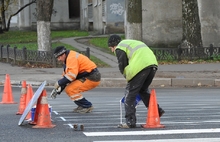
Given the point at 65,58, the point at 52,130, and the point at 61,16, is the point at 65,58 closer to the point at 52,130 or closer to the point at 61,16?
the point at 52,130

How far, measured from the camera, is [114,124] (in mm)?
9812

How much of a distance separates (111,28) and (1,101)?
27.4 m

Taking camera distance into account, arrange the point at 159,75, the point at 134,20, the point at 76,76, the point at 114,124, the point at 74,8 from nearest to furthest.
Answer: the point at 114,124, the point at 76,76, the point at 159,75, the point at 134,20, the point at 74,8

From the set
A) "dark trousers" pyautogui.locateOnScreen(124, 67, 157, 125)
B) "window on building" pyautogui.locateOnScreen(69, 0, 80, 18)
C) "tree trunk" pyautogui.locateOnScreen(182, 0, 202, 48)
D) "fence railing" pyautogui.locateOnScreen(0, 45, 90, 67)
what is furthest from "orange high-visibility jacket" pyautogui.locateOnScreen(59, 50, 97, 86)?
"window on building" pyautogui.locateOnScreen(69, 0, 80, 18)

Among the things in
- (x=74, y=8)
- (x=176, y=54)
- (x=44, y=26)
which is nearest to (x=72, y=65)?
(x=176, y=54)

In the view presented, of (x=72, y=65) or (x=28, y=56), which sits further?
(x=28, y=56)

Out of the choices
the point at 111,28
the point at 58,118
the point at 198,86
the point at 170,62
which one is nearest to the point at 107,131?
the point at 58,118

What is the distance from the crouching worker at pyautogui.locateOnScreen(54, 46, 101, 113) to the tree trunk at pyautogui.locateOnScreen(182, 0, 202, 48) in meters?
13.9

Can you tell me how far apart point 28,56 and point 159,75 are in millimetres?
6846

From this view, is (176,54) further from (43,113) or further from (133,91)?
(43,113)

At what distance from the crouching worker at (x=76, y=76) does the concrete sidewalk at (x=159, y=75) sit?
22.4ft

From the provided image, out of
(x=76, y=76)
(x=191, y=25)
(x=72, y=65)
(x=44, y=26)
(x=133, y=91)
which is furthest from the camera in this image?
(x=191, y=25)

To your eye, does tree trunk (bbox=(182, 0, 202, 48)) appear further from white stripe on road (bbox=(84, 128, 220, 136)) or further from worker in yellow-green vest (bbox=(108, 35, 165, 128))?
white stripe on road (bbox=(84, 128, 220, 136))

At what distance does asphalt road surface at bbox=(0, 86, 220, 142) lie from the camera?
8570mm
